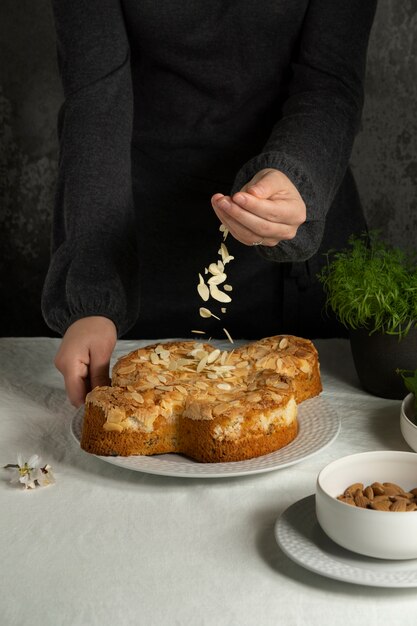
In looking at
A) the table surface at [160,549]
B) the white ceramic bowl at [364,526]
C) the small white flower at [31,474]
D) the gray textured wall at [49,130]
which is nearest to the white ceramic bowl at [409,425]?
the table surface at [160,549]

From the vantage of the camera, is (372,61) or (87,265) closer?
(87,265)

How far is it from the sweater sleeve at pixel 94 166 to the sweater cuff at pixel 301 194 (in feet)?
0.85

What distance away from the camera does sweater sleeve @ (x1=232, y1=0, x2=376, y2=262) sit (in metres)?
1.27

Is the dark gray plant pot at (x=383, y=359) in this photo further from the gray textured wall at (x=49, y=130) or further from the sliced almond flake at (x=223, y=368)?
the gray textured wall at (x=49, y=130)

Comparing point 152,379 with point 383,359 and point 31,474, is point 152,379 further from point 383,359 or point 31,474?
point 383,359

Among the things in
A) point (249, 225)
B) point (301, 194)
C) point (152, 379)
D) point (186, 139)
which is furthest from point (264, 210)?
point (186, 139)

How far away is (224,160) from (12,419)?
721mm

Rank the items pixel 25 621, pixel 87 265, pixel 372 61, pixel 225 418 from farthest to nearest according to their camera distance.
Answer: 1. pixel 372 61
2. pixel 87 265
3. pixel 225 418
4. pixel 25 621

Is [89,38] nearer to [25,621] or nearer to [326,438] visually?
[326,438]

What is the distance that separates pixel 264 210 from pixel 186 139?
2.03 ft

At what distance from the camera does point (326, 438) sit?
Answer: 3.46 feet

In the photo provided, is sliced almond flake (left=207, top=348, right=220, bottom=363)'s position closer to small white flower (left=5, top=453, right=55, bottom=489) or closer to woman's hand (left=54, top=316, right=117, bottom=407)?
woman's hand (left=54, top=316, right=117, bottom=407)

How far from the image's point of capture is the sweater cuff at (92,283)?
1344mm

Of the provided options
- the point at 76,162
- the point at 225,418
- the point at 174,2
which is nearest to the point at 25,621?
the point at 225,418
